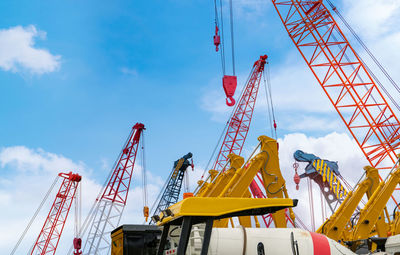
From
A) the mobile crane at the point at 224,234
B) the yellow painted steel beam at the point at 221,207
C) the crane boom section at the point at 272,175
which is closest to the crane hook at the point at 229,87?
the crane boom section at the point at 272,175

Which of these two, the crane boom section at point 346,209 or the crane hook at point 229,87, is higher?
the crane hook at point 229,87

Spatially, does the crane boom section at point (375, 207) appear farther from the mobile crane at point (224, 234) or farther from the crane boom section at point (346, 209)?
the mobile crane at point (224, 234)

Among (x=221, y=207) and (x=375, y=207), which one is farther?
(x=375, y=207)

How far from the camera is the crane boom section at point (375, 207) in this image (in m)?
23.5

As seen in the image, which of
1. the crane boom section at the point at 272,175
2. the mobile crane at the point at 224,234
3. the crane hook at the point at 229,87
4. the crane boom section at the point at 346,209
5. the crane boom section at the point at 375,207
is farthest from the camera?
the crane hook at the point at 229,87

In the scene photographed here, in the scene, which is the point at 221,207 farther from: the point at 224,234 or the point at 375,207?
the point at 375,207

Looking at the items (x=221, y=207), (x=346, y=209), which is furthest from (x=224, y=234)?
(x=346, y=209)

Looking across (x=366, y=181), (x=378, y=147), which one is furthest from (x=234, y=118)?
(x=366, y=181)

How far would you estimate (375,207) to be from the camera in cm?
2362

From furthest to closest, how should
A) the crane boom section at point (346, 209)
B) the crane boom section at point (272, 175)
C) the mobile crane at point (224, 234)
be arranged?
the crane boom section at point (346, 209) → the crane boom section at point (272, 175) → the mobile crane at point (224, 234)

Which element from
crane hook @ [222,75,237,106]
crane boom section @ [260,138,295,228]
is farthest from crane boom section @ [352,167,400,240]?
crane hook @ [222,75,237,106]

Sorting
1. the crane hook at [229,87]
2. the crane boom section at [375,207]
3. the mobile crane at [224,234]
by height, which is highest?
the crane hook at [229,87]

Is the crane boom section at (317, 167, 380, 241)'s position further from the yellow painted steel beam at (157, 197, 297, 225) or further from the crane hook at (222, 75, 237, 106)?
the yellow painted steel beam at (157, 197, 297, 225)

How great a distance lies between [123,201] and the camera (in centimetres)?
6172
